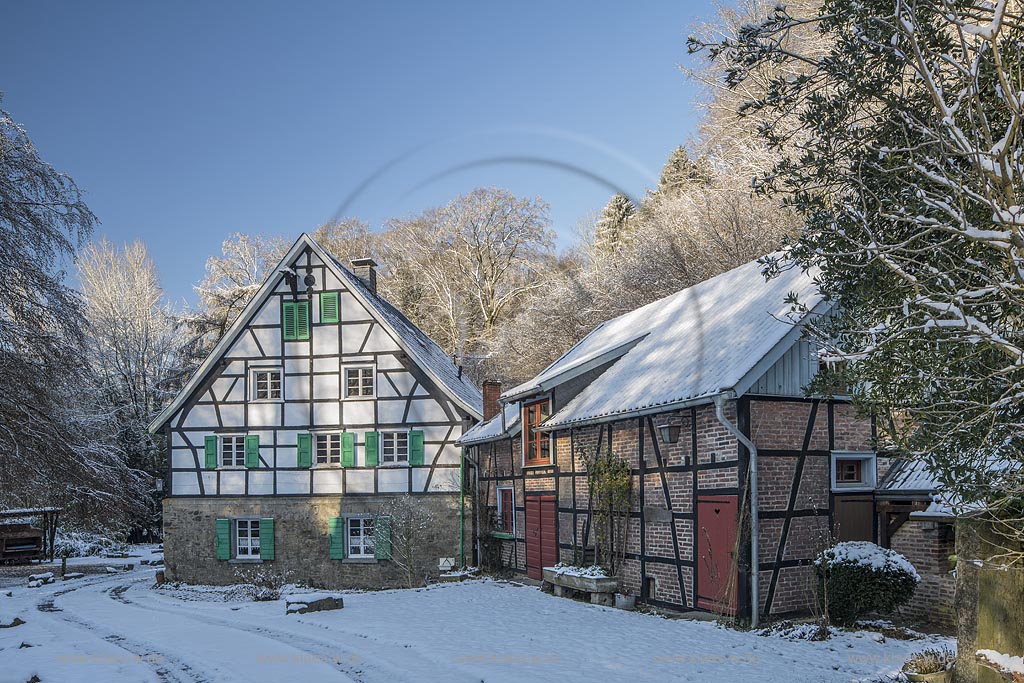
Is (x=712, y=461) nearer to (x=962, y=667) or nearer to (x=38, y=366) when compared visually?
(x=962, y=667)

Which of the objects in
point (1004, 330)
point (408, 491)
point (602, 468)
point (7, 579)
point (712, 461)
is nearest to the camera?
point (1004, 330)

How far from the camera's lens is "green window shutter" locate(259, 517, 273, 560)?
24.3 metres

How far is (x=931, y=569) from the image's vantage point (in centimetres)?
1316

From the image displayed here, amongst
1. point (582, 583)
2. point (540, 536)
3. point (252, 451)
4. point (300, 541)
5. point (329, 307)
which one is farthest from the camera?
point (329, 307)

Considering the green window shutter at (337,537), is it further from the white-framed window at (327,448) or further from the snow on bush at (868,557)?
the snow on bush at (868,557)

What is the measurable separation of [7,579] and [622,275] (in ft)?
69.8

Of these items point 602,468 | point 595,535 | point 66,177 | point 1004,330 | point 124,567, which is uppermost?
point 66,177

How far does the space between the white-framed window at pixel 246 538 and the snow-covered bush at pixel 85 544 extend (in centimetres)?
1237

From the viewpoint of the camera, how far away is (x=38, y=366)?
1200 centimetres

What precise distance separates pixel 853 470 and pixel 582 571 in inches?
215

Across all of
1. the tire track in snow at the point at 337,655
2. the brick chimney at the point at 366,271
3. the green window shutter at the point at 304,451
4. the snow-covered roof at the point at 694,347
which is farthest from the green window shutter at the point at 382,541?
the brick chimney at the point at 366,271

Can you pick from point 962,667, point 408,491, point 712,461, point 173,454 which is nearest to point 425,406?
point 408,491

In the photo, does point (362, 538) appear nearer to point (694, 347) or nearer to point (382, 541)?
point (382, 541)

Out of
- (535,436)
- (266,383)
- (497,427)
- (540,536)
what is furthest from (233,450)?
(540,536)
